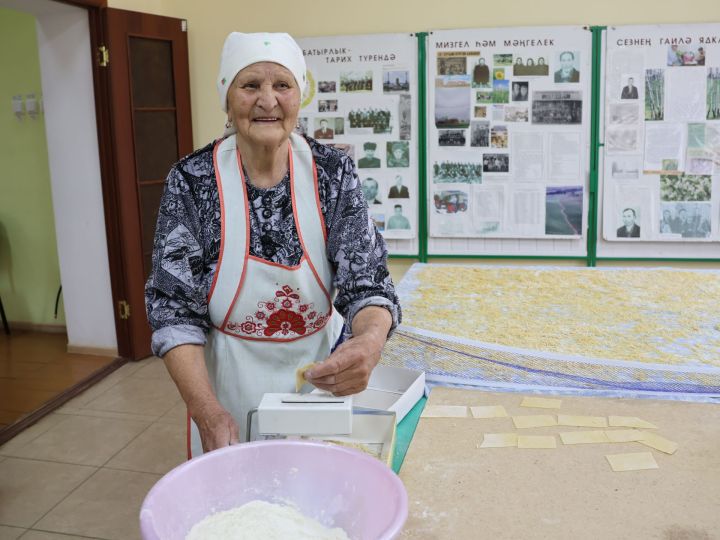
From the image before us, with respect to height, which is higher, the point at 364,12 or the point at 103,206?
the point at 364,12

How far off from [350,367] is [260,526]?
33 centimetres

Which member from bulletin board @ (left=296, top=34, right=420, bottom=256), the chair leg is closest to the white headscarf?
bulletin board @ (left=296, top=34, right=420, bottom=256)

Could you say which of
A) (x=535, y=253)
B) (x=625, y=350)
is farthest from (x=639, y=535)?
(x=535, y=253)

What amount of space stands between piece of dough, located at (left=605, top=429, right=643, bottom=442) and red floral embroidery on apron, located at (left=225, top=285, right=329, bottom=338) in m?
0.69

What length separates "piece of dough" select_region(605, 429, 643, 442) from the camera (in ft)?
5.08

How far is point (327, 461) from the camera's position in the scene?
1111mm

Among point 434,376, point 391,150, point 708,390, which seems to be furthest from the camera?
point 391,150

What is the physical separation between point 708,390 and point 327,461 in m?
1.16

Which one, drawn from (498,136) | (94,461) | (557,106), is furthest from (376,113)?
(94,461)

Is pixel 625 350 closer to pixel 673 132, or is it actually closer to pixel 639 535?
pixel 639 535

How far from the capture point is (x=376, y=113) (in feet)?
14.8

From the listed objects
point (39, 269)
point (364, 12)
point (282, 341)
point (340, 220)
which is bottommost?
point (39, 269)

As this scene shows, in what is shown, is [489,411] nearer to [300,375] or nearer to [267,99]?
[300,375]

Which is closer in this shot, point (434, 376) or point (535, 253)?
point (434, 376)
